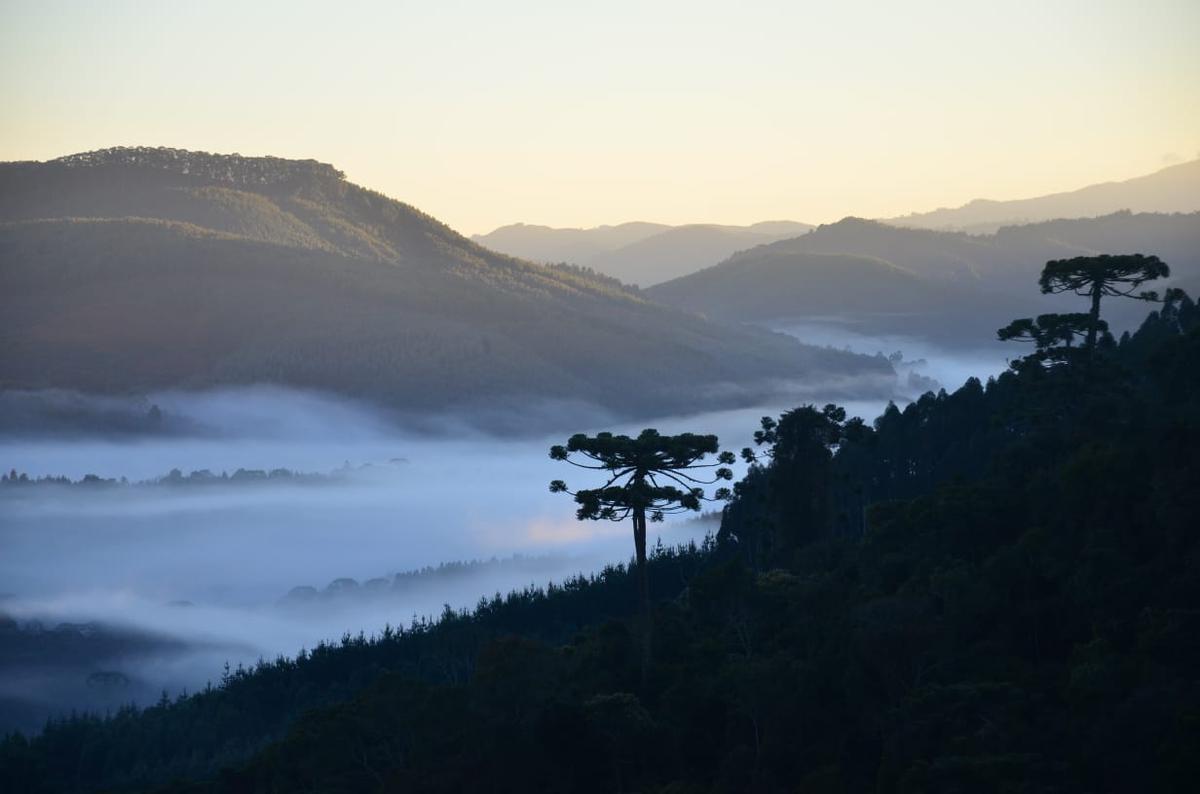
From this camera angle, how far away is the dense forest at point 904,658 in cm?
4553

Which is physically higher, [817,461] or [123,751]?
[817,461]

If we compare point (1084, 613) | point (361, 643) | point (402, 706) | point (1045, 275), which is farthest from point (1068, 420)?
point (361, 643)

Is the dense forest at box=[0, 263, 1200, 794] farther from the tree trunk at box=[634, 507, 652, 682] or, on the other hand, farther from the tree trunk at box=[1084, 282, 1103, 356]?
the tree trunk at box=[634, 507, 652, 682]

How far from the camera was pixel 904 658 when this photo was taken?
52469 millimetres

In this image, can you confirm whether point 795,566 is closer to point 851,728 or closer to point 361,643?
point 851,728

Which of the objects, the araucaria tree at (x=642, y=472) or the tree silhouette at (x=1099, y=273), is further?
the tree silhouette at (x=1099, y=273)

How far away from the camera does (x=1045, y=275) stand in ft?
243

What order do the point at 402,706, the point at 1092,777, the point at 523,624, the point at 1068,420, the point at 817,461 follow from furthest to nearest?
the point at 523,624 → the point at 817,461 → the point at 1068,420 → the point at 402,706 → the point at 1092,777

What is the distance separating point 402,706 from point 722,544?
154 ft

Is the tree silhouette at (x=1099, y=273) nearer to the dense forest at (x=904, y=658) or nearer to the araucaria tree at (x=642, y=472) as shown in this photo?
the dense forest at (x=904, y=658)

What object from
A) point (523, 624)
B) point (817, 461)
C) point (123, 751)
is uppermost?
point (817, 461)

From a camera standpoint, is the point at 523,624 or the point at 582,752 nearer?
the point at 582,752

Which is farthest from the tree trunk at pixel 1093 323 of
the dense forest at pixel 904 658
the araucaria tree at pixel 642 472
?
the araucaria tree at pixel 642 472

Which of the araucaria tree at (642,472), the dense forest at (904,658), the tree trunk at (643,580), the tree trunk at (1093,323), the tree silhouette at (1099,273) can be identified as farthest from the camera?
the tree trunk at (1093,323)
